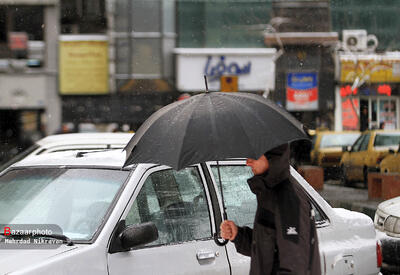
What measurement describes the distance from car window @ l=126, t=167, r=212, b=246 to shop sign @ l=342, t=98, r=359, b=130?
16038 mm

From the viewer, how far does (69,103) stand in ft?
75.5

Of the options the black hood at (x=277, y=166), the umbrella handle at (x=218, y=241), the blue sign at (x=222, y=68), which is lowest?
the blue sign at (x=222, y=68)

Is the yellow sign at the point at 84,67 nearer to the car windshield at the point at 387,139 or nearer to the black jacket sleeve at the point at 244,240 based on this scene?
the car windshield at the point at 387,139

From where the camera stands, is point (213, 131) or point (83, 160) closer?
point (213, 131)

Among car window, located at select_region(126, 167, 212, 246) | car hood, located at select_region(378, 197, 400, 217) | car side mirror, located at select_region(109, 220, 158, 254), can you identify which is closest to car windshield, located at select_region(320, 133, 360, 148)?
car hood, located at select_region(378, 197, 400, 217)

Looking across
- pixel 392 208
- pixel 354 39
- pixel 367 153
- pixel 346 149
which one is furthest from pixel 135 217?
pixel 354 39

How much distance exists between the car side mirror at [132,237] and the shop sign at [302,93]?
18.5m

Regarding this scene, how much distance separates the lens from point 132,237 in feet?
12.1

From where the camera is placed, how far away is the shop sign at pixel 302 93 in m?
22.1

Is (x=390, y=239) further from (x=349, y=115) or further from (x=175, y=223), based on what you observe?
(x=349, y=115)

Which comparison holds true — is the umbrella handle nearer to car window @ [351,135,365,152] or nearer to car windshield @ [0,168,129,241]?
car windshield @ [0,168,129,241]

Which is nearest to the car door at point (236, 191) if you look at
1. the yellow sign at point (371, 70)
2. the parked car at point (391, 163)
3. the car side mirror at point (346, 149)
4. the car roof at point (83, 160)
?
the car roof at point (83, 160)

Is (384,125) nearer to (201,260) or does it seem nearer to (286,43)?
(286,43)

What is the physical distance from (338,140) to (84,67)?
8618 mm
